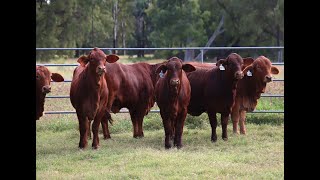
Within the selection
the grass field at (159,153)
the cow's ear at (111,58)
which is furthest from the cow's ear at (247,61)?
the cow's ear at (111,58)

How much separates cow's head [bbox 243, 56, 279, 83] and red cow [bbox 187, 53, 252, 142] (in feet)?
2.31

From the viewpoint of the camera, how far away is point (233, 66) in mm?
9828

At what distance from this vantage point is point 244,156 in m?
8.17

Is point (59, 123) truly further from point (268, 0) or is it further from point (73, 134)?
point (268, 0)

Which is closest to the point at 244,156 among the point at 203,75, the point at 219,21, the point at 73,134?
the point at 203,75

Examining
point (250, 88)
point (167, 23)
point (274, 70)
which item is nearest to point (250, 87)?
point (250, 88)

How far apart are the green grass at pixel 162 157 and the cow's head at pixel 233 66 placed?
3.97ft

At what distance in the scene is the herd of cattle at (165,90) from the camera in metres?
8.96

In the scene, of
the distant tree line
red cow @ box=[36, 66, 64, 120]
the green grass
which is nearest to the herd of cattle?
red cow @ box=[36, 66, 64, 120]

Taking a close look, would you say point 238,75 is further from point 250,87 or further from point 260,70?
point 250,87

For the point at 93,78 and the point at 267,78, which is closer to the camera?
the point at 93,78

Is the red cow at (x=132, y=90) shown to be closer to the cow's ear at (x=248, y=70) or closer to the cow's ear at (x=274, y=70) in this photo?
the cow's ear at (x=248, y=70)

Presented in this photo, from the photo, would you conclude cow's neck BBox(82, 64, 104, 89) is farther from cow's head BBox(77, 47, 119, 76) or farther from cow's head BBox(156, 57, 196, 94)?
cow's head BBox(156, 57, 196, 94)

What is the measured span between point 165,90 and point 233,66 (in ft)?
4.79
